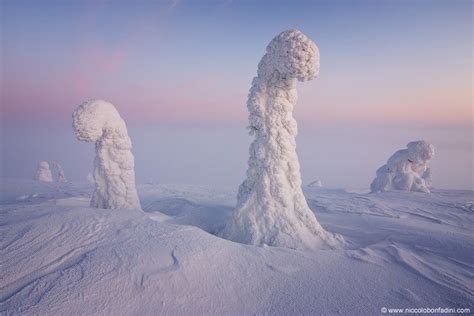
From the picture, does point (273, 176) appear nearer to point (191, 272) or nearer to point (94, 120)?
point (191, 272)

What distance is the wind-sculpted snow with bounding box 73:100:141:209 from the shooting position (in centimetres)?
619

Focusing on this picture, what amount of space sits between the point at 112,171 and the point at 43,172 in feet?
47.1

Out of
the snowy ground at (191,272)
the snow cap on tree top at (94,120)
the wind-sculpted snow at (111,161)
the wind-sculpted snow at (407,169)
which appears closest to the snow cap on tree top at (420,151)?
the wind-sculpted snow at (407,169)

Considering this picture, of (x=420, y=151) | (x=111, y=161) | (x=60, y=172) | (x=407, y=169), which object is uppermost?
(x=420, y=151)

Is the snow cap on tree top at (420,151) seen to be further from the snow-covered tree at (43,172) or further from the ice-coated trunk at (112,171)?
the snow-covered tree at (43,172)

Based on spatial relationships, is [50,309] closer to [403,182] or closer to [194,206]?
[194,206]

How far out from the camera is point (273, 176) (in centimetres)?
526

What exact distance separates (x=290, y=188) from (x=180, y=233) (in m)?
2.48

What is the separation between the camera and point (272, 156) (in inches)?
209

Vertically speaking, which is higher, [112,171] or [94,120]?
[94,120]

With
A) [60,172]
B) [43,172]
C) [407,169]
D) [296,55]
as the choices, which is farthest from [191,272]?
[60,172]

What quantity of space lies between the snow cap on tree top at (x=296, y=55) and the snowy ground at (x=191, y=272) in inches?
119

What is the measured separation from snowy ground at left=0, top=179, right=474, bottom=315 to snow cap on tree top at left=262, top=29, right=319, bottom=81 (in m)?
3.01

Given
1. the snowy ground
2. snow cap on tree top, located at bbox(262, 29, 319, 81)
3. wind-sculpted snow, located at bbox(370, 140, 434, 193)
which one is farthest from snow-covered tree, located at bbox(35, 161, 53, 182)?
A: wind-sculpted snow, located at bbox(370, 140, 434, 193)
